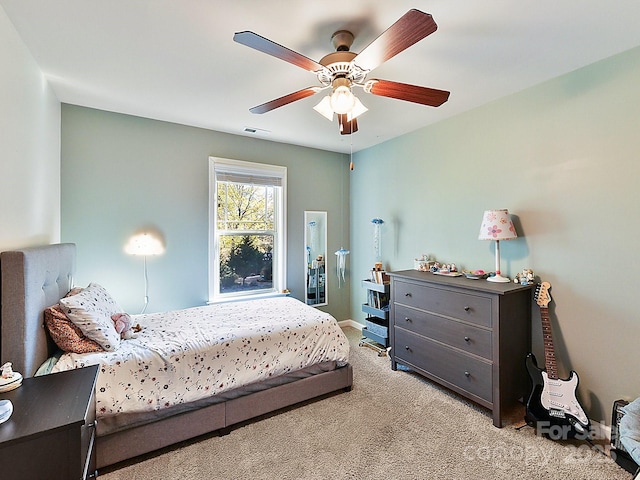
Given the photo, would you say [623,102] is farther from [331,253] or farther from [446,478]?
[331,253]

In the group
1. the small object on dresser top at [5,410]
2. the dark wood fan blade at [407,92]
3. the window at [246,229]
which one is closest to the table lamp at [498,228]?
the dark wood fan blade at [407,92]

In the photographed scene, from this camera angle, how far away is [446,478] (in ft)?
5.64

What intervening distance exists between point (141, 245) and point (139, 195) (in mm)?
524

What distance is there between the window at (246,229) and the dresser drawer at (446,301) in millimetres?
1682

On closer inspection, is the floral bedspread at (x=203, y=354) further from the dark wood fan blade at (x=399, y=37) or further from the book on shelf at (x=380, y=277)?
the dark wood fan blade at (x=399, y=37)

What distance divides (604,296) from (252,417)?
2614mm

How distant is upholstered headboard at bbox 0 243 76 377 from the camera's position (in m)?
1.46

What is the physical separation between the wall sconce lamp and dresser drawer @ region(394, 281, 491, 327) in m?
2.49

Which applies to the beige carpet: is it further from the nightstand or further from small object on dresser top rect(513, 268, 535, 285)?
small object on dresser top rect(513, 268, 535, 285)

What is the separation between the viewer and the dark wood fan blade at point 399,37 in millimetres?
1179

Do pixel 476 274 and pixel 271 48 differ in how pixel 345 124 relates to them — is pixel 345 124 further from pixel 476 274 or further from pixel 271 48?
pixel 476 274

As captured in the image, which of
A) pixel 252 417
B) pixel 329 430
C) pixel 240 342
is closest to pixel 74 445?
pixel 240 342

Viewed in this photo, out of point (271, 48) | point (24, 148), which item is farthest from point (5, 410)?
point (271, 48)

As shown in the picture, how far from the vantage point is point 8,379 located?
129 cm
